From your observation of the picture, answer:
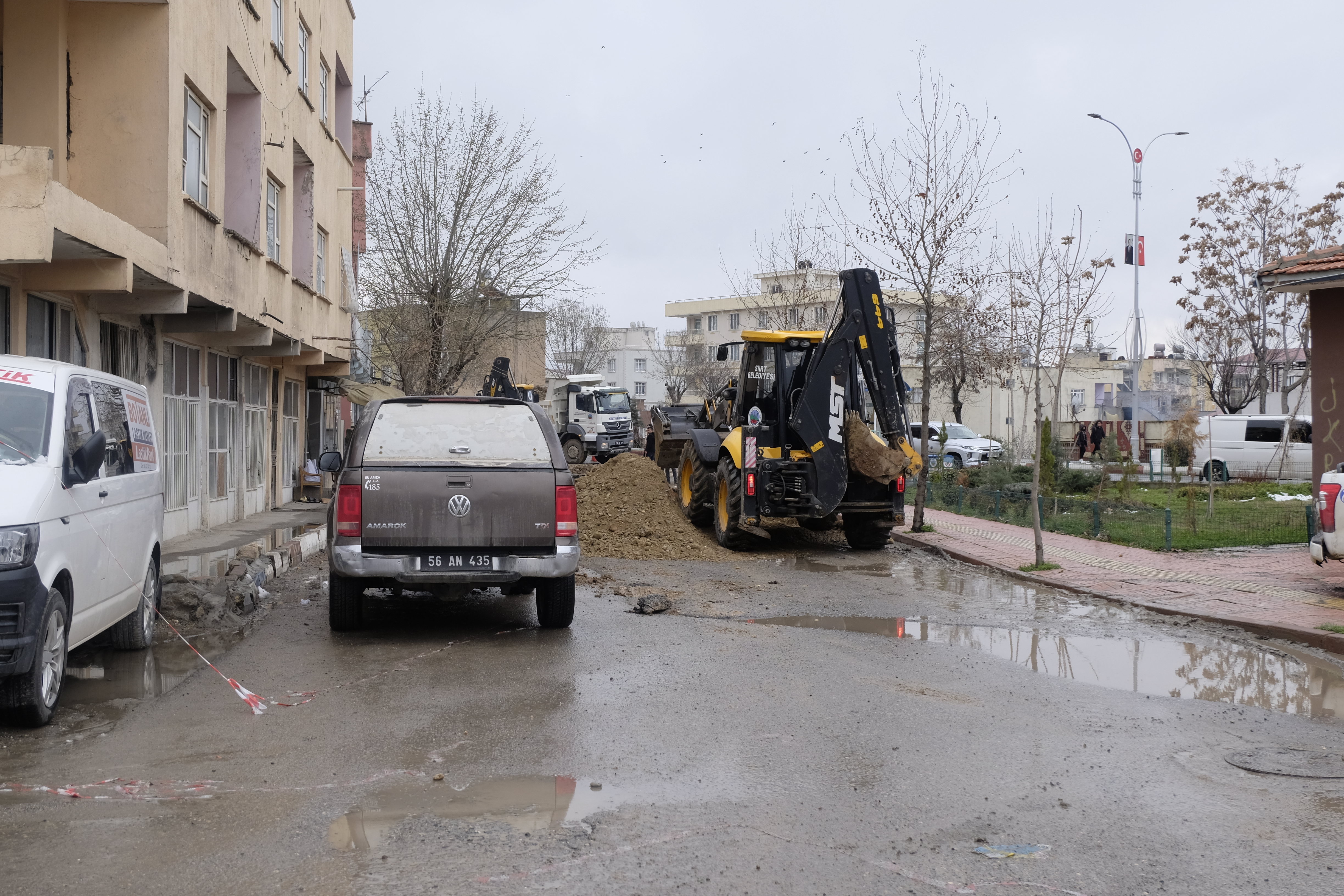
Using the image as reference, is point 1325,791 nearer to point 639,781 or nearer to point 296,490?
point 639,781

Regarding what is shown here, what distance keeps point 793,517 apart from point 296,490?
13117 millimetres

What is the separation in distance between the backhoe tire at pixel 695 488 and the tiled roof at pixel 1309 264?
7.95 metres

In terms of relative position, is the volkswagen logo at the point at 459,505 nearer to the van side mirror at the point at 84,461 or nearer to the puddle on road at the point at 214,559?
the van side mirror at the point at 84,461

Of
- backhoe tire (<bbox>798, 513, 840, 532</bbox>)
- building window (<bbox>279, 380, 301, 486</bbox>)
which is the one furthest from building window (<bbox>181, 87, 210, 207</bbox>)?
backhoe tire (<bbox>798, 513, 840, 532</bbox>)

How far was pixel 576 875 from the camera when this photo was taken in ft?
13.2

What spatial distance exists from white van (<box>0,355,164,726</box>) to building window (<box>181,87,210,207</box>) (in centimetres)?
727

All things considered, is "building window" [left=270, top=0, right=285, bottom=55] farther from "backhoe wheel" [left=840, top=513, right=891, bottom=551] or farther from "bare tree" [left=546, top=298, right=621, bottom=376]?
"bare tree" [left=546, top=298, right=621, bottom=376]

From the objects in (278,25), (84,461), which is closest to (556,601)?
(84,461)

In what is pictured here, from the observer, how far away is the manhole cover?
218 inches

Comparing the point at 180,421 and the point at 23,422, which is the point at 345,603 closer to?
the point at 23,422

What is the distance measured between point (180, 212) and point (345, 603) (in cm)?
691

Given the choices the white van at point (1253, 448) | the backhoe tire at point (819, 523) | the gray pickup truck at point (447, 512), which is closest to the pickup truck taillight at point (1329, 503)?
the backhoe tire at point (819, 523)

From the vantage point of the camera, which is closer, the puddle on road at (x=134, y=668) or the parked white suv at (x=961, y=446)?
the puddle on road at (x=134, y=668)

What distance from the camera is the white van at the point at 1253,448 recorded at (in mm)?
28172
